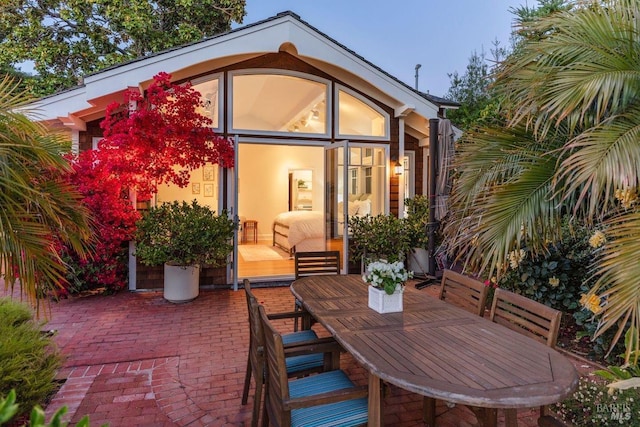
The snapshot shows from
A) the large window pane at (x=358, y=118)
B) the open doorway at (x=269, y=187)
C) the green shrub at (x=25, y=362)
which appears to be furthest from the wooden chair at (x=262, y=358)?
the open doorway at (x=269, y=187)

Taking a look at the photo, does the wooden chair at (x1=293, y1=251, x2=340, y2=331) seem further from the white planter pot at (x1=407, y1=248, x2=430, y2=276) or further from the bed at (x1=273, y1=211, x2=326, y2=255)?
the white planter pot at (x1=407, y1=248, x2=430, y2=276)

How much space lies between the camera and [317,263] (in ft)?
14.8

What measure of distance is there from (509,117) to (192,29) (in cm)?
1179

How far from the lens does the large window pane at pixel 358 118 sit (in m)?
7.43

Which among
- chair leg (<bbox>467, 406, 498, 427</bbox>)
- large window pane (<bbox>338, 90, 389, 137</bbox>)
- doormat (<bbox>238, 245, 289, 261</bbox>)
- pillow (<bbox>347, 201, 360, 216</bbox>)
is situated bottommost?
chair leg (<bbox>467, 406, 498, 427</bbox>)

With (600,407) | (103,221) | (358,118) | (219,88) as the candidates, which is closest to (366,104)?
(358,118)

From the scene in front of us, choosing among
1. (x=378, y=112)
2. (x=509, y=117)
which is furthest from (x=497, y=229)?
(x=378, y=112)

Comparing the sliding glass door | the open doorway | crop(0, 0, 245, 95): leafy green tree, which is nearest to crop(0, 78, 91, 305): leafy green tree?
the sliding glass door

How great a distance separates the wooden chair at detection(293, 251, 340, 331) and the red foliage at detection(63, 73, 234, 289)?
2633mm

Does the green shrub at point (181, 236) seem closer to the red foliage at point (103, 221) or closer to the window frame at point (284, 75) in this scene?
the red foliage at point (103, 221)

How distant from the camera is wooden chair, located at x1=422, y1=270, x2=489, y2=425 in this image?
2789mm

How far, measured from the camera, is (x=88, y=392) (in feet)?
10.6

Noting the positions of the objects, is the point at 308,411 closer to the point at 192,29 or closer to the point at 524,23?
the point at 524,23

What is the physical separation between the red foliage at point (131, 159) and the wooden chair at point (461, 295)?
162 inches
